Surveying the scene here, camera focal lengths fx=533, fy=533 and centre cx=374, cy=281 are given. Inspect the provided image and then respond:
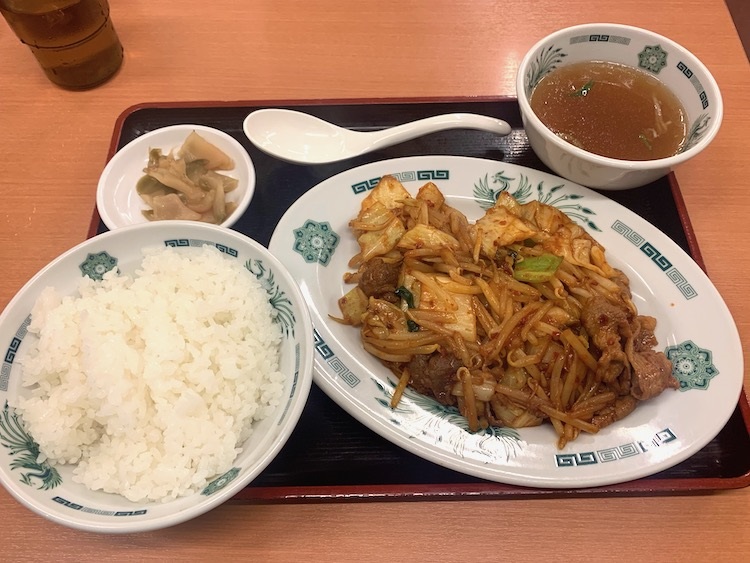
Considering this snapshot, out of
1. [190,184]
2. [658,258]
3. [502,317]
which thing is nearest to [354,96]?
[190,184]

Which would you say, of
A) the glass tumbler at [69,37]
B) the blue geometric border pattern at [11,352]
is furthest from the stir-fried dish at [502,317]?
the glass tumbler at [69,37]

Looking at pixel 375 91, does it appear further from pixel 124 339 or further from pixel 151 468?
pixel 151 468

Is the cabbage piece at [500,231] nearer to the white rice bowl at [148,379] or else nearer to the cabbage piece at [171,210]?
the white rice bowl at [148,379]

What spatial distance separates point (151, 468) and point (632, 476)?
123cm

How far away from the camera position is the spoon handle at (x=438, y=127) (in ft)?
6.97

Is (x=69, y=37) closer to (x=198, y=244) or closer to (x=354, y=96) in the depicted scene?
(x=354, y=96)

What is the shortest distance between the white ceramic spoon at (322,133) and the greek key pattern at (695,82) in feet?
2.12

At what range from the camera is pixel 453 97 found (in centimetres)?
232

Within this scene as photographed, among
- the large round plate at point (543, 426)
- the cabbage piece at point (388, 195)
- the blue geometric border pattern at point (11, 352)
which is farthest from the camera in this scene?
the cabbage piece at point (388, 195)

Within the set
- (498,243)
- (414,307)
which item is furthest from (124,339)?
(498,243)

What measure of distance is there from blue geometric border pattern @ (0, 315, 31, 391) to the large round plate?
2.41 ft

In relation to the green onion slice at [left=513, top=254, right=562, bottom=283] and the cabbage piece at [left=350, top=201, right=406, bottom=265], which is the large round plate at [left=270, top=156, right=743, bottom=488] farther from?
the green onion slice at [left=513, top=254, right=562, bottom=283]

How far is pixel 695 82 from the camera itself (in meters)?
1.95

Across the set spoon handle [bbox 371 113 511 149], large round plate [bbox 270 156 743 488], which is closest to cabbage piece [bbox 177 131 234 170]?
large round plate [bbox 270 156 743 488]
